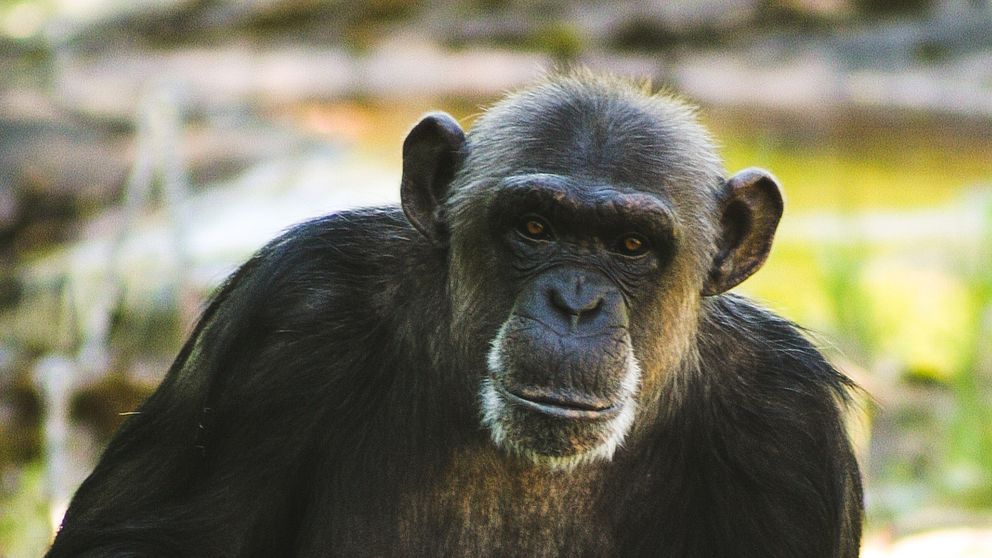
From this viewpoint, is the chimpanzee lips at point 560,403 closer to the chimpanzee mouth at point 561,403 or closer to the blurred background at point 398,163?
the chimpanzee mouth at point 561,403

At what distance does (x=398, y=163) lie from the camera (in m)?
15.0

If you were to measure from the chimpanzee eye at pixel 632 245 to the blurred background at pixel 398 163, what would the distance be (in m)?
1.68

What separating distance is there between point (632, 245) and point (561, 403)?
654 mm

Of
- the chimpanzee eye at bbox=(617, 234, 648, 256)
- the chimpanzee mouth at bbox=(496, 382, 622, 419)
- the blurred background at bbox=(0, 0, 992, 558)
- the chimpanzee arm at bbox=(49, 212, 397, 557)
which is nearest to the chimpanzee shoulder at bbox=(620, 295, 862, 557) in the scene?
the chimpanzee eye at bbox=(617, 234, 648, 256)

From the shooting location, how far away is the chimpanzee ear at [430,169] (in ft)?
17.7

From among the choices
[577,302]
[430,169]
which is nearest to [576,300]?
[577,302]

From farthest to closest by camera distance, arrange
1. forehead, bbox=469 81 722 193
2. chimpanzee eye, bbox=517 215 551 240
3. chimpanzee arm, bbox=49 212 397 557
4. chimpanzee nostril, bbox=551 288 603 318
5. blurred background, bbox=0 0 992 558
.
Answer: blurred background, bbox=0 0 992 558, chimpanzee arm, bbox=49 212 397 557, forehead, bbox=469 81 722 193, chimpanzee eye, bbox=517 215 551 240, chimpanzee nostril, bbox=551 288 603 318

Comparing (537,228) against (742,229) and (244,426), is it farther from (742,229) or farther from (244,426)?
(244,426)

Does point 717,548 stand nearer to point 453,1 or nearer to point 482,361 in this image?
point 482,361

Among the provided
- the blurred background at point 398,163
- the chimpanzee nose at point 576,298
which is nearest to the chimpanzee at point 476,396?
the chimpanzee nose at point 576,298

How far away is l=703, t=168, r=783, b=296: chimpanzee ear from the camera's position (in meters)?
5.45

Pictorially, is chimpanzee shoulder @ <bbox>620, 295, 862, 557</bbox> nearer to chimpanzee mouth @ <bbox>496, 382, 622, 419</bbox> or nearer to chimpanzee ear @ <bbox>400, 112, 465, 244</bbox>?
chimpanzee mouth @ <bbox>496, 382, 622, 419</bbox>

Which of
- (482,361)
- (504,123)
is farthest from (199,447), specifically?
(504,123)

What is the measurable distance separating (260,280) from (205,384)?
447 millimetres
